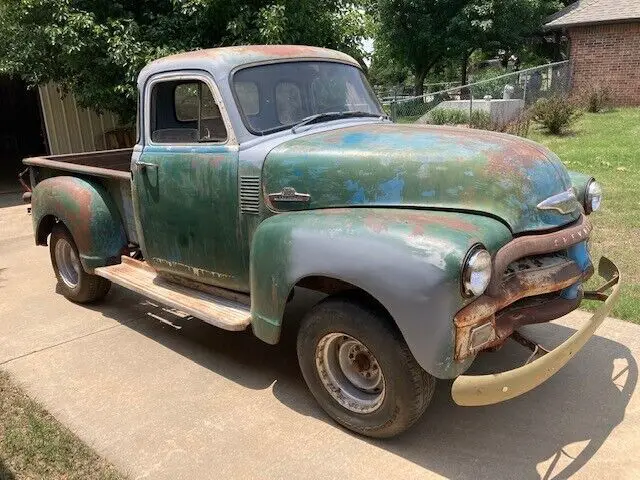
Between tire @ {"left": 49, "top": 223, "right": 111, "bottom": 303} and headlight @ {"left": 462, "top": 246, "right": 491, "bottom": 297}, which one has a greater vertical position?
headlight @ {"left": 462, "top": 246, "right": 491, "bottom": 297}

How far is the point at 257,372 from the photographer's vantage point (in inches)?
156

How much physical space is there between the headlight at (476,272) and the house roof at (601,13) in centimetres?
1899

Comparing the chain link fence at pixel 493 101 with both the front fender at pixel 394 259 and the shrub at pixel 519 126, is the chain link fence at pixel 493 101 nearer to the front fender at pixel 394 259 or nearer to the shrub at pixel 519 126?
the shrub at pixel 519 126

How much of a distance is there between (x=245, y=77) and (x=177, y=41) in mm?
5669

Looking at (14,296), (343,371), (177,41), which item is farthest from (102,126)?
(343,371)

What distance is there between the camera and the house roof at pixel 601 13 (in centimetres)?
1825

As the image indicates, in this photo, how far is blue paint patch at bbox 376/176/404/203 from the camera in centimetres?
314

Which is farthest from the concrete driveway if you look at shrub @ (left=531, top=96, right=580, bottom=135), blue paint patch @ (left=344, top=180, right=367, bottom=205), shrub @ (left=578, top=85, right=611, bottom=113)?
shrub @ (left=578, top=85, right=611, bottom=113)

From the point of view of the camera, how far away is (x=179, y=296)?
4.11m

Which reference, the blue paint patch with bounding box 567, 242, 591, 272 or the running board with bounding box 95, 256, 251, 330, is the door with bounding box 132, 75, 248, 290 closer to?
the running board with bounding box 95, 256, 251, 330

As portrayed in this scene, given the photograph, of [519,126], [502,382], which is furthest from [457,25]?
[502,382]

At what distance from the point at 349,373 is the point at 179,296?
1488mm

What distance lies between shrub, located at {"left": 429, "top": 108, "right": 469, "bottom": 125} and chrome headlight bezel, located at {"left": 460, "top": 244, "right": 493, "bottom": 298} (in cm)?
1221

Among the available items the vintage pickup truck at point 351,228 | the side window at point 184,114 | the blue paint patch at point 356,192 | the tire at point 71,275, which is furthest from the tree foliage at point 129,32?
the blue paint patch at point 356,192
